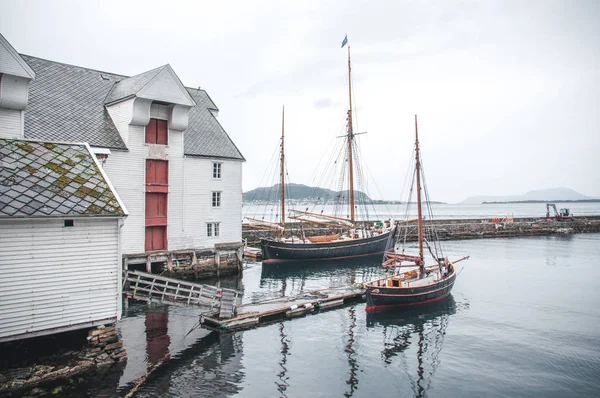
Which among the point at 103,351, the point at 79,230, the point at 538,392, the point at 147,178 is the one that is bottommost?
the point at 538,392

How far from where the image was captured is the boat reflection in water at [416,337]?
1772 centimetres

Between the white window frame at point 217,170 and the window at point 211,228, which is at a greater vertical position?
the white window frame at point 217,170

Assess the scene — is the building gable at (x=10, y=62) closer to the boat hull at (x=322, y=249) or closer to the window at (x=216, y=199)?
the window at (x=216, y=199)

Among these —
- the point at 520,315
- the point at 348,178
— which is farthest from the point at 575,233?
the point at 520,315

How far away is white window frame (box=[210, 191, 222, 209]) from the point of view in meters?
35.0

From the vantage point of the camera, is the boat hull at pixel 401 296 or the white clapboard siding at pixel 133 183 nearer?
the boat hull at pixel 401 296

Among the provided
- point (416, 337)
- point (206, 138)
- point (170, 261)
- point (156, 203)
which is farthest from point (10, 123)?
point (416, 337)

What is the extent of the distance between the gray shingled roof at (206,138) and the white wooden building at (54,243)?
17.8 m

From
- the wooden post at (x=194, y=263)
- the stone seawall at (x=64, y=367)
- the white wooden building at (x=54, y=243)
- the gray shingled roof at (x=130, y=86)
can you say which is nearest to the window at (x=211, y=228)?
the wooden post at (x=194, y=263)

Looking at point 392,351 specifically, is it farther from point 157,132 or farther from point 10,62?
point 10,62

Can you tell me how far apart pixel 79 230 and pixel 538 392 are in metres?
19.4

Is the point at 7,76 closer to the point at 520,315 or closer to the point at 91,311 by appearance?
the point at 91,311

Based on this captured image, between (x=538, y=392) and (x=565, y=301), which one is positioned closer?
(x=538, y=392)

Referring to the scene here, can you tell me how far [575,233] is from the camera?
276 feet
